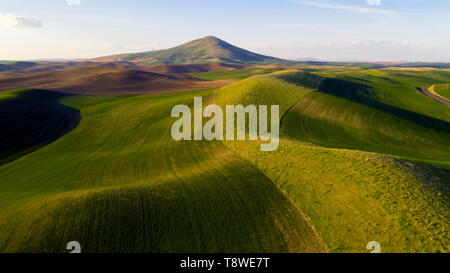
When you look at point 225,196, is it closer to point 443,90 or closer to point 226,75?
point 443,90

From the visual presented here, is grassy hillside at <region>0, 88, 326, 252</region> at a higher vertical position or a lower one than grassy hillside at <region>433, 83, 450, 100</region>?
lower

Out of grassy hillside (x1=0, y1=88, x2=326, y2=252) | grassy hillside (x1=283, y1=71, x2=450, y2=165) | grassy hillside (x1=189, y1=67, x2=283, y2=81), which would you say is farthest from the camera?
grassy hillside (x1=189, y1=67, x2=283, y2=81)

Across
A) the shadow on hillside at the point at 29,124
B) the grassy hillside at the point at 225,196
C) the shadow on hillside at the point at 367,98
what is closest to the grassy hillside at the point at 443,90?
the shadow on hillside at the point at 367,98

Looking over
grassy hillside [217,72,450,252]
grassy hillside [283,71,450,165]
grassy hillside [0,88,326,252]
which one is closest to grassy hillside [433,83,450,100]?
grassy hillside [283,71,450,165]

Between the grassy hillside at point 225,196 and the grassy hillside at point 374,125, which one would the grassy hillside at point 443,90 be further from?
the grassy hillside at point 225,196

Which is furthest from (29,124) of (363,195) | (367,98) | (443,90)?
(443,90)

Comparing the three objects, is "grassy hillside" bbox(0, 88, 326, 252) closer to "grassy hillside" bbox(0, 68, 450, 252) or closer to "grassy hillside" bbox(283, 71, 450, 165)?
"grassy hillside" bbox(0, 68, 450, 252)
